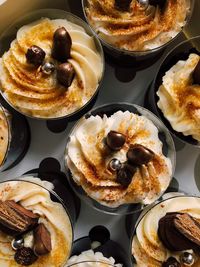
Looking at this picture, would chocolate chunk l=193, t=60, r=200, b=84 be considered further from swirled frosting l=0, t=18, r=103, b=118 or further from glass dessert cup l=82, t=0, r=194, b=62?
swirled frosting l=0, t=18, r=103, b=118

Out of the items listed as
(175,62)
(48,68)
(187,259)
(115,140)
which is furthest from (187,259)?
(48,68)

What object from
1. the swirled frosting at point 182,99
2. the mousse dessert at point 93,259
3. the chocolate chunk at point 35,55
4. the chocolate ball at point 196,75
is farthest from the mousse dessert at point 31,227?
the chocolate ball at point 196,75

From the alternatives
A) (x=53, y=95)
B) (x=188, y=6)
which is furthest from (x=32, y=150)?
(x=188, y=6)

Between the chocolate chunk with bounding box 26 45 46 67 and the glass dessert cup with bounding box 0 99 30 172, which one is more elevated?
the chocolate chunk with bounding box 26 45 46 67

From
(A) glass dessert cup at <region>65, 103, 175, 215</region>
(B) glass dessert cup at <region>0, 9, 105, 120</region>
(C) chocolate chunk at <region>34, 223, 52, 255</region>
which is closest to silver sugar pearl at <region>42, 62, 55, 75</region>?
(B) glass dessert cup at <region>0, 9, 105, 120</region>

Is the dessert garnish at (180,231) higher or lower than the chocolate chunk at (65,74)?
lower

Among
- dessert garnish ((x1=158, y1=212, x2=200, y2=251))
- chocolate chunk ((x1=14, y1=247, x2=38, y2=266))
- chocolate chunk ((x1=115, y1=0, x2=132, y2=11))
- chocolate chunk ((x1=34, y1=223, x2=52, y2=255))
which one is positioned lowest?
dessert garnish ((x1=158, y1=212, x2=200, y2=251))

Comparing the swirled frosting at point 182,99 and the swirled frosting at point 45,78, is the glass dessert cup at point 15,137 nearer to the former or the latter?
the swirled frosting at point 45,78
